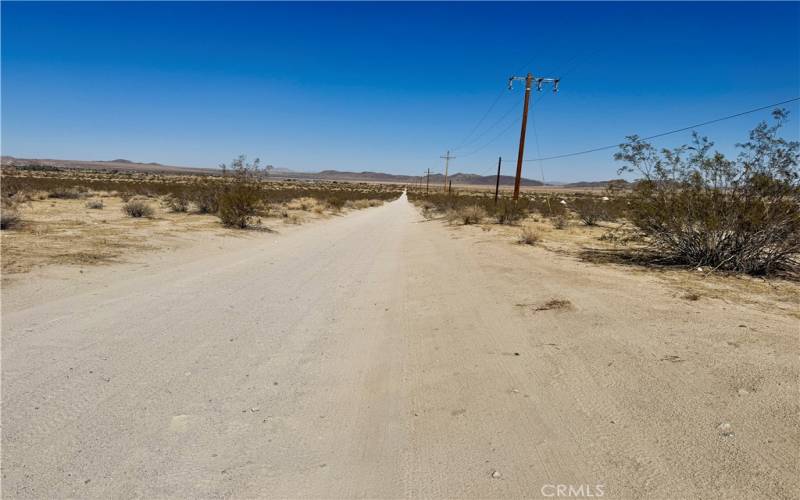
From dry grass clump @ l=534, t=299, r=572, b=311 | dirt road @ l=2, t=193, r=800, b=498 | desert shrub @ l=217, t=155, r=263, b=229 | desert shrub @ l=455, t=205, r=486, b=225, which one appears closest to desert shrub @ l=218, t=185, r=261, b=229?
desert shrub @ l=217, t=155, r=263, b=229

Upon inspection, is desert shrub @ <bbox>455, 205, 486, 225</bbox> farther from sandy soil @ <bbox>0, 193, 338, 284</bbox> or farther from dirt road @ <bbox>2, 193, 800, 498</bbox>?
dirt road @ <bbox>2, 193, 800, 498</bbox>

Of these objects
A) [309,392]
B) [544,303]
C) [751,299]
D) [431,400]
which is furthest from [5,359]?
[751,299]

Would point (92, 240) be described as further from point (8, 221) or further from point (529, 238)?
point (529, 238)

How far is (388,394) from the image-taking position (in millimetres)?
4238

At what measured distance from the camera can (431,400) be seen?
4102mm

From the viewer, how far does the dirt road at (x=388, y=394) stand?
2.97m

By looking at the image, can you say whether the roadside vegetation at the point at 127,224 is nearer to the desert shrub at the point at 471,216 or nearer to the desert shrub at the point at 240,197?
the desert shrub at the point at 240,197

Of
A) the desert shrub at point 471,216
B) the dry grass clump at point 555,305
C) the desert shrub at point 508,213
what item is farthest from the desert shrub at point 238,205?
the dry grass clump at point 555,305

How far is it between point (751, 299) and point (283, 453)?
773 centimetres

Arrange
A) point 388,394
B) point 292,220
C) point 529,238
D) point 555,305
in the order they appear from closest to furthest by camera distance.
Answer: point 388,394 < point 555,305 < point 529,238 < point 292,220

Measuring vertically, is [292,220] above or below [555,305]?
below

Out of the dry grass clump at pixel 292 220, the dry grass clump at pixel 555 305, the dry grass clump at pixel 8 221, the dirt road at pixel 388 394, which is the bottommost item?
the dry grass clump at pixel 292 220

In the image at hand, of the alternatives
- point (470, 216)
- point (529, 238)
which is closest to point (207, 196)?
point (470, 216)

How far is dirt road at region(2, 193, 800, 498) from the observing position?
9.75 ft
